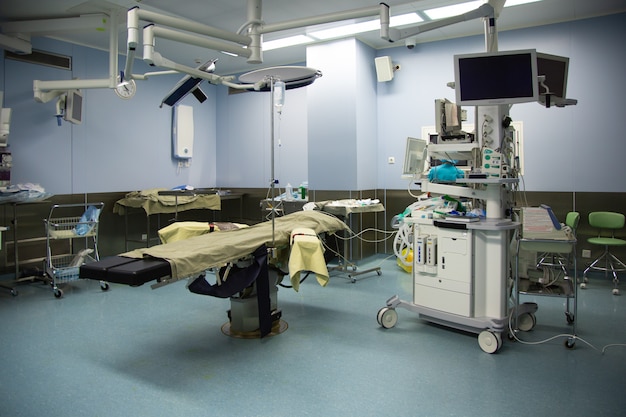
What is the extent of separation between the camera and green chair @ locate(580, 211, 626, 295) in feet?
15.8

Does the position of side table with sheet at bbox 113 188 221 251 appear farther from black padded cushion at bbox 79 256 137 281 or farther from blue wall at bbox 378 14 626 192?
blue wall at bbox 378 14 626 192

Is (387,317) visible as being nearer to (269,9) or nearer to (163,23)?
(163,23)

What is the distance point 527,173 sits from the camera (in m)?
5.63

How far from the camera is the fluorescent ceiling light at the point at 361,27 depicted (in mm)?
5223

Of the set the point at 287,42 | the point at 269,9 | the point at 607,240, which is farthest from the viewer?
the point at 287,42

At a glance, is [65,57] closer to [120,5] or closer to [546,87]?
[120,5]

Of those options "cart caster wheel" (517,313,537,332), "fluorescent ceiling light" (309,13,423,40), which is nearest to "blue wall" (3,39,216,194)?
"fluorescent ceiling light" (309,13,423,40)

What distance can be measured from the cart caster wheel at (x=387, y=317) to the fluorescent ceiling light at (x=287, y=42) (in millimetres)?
3953

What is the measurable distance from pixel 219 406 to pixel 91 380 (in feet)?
2.91

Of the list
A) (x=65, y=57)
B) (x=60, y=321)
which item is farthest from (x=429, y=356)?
(x=65, y=57)

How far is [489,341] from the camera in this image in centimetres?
307

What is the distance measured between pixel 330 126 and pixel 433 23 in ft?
9.85

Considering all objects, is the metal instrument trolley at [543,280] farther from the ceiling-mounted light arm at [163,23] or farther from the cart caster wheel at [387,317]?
the ceiling-mounted light arm at [163,23]

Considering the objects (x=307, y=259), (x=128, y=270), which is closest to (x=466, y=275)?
(x=307, y=259)
